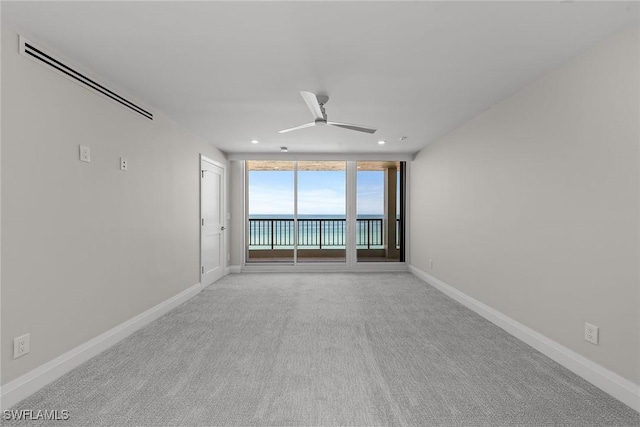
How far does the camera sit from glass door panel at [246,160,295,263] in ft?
21.9

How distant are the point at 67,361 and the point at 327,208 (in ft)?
16.3

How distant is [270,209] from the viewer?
24.3 feet

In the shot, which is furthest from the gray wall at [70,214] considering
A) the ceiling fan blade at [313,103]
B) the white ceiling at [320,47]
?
the ceiling fan blade at [313,103]

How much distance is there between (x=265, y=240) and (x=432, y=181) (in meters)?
4.53

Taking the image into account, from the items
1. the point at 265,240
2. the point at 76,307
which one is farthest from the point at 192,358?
the point at 265,240

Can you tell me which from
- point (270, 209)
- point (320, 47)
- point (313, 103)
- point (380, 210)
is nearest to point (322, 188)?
point (380, 210)

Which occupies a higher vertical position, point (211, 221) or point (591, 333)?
point (211, 221)

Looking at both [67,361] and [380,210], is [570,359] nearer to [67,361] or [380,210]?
[67,361]

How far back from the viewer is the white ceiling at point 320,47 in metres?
1.75

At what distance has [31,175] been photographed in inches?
78.0

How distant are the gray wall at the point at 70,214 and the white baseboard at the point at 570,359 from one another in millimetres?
3601

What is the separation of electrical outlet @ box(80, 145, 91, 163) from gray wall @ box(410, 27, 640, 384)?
144 inches

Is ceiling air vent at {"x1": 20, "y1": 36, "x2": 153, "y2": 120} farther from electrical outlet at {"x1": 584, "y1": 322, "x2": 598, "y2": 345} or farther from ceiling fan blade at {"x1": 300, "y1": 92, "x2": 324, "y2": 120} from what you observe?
electrical outlet at {"x1": 584, "y1": 322, "x2": 598, "y2": 345}

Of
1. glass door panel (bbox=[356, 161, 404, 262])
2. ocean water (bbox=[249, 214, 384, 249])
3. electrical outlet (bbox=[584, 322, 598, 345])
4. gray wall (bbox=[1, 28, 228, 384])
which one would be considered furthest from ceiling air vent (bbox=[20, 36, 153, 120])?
ocean water (bbox=[249, 214, 384, 249])
